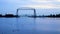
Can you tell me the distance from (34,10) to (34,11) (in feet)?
2.52

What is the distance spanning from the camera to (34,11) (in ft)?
222

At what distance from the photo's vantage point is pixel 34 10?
2697 inches
